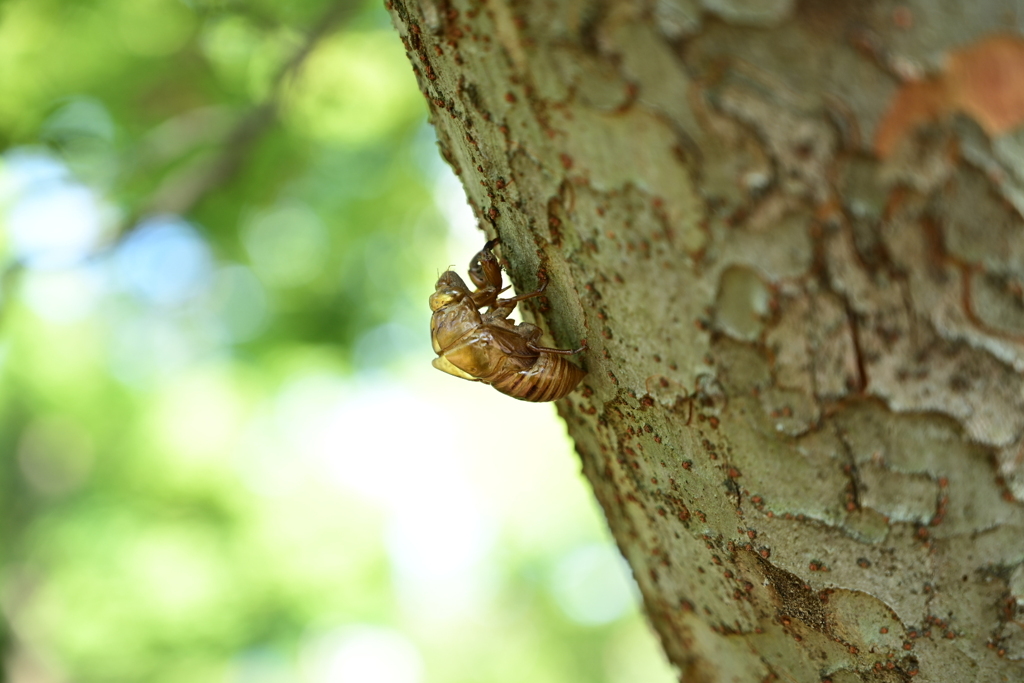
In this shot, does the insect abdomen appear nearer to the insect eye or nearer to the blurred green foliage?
the insect eye

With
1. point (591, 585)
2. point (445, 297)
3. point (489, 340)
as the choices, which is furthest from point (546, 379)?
point (591, 585)

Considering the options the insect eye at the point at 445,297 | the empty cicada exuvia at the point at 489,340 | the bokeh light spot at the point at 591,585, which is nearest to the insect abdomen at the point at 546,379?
the empty cicada exuvia at the point at 489,340

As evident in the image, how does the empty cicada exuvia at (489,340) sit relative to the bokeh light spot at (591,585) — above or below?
below

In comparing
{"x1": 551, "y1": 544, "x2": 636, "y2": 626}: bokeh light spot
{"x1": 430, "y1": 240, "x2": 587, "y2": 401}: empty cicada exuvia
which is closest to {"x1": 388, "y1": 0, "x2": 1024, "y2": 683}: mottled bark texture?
{"x1": 430, "y1": 240, "x2": 587, "y2": 401}: empty cicada exuvia

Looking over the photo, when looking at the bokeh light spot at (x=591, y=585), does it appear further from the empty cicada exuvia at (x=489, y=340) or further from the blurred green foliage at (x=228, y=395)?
the empty cicada exuvia at (x=489, y=340)

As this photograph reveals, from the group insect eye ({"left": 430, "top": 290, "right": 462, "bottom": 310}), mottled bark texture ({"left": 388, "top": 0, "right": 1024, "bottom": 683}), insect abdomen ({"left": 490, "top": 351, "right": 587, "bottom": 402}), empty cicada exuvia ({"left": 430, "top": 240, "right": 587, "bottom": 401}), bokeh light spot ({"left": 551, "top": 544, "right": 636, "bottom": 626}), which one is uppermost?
bokeh light spot ({"left": 551, "top": 544, "right": 636, "bottom": 626})

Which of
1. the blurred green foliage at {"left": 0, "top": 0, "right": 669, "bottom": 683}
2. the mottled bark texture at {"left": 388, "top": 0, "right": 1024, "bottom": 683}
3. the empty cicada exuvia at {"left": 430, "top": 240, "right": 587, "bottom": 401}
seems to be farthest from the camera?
the blurred green foliage at {"left": 0, "top": 0, "right": 669, "bottom": 683}

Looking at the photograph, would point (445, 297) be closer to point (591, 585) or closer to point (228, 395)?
point (228, 395)
